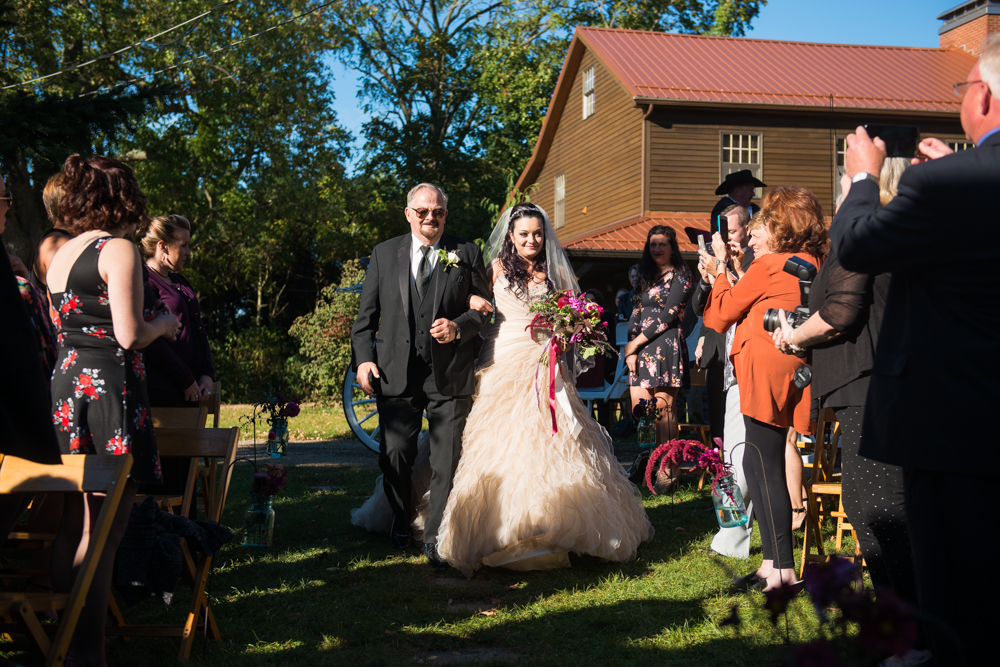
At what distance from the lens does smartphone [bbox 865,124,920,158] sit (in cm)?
243

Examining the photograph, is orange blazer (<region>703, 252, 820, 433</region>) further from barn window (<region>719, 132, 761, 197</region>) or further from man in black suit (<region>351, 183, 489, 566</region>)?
barn window (<region>719, 132, 761, 197</region>)

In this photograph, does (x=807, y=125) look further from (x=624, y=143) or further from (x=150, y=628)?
(x=150, y=628)

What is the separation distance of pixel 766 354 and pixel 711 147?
1470cm

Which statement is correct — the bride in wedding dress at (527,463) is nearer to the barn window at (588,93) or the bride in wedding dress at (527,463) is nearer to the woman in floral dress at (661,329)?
the woman in floral dress at (661,329)

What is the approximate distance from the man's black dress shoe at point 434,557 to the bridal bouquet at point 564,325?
3.33 feet

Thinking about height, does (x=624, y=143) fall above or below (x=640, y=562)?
above

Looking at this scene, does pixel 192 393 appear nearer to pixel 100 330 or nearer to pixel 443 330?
pixel 443 330

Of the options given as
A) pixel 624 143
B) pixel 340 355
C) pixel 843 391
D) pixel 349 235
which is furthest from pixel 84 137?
pixel 349 235

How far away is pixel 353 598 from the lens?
3855mm

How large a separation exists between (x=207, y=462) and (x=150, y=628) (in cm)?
148

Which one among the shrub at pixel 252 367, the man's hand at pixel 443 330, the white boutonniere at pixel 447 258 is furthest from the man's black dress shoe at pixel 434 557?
the shrub at pixel 252 367

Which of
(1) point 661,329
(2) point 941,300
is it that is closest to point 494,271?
(1) point 661,329

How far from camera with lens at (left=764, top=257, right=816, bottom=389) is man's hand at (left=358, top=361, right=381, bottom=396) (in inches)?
94.0

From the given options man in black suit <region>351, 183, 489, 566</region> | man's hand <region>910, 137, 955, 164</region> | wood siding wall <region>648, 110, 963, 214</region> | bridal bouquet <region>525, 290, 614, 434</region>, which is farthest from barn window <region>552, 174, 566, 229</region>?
man's hand <region>910, 137, 955, 164</region>
